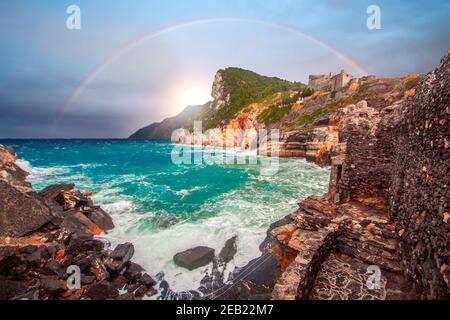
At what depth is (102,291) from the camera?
7.94 meters

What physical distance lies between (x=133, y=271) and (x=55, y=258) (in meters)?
3.46

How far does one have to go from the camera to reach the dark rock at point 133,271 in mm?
9219

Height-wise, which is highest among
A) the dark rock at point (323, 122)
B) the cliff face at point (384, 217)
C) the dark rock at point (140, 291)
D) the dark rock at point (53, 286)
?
the dark rock at point (323, 122)

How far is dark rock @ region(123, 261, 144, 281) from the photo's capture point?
9.22 meters

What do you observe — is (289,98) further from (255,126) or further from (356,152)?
(356,152)

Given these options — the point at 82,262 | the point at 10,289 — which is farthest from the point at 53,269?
the point at 10,289

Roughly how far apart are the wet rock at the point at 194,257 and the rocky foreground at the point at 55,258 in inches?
65.4

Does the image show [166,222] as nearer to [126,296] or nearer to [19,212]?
[126,296]

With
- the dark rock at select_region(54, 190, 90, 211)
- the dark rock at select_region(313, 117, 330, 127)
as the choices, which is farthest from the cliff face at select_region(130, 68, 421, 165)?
the dark rock at select_region(54, 190, 90, 211)

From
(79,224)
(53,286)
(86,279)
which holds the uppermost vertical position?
(79,224)

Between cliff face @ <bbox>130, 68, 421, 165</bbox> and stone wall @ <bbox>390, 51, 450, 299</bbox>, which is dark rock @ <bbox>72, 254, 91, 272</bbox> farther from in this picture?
cliff face @ <bbox>130, 68, 421, 165</bbox>

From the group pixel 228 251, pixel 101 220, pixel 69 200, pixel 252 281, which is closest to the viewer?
pixel 252 281

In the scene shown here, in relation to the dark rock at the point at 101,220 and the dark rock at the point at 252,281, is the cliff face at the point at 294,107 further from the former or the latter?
the dark rock at the point at 101,220

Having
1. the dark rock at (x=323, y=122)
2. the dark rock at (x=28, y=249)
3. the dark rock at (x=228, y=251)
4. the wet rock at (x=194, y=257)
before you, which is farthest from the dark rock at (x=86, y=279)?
the dark rock at (x=323, y=122)
